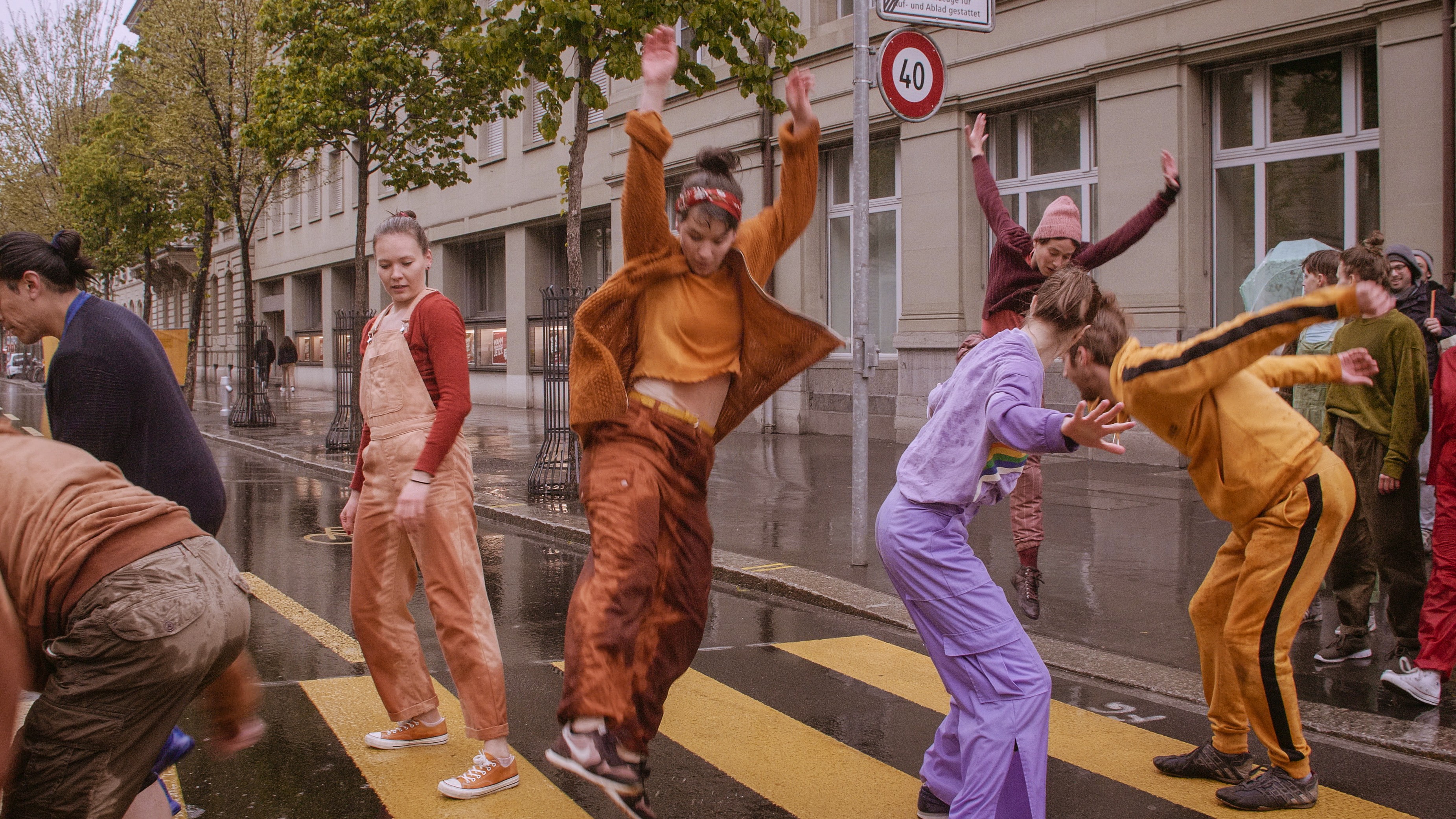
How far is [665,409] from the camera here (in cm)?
326

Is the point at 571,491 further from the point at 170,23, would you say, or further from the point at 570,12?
the point at 170,23

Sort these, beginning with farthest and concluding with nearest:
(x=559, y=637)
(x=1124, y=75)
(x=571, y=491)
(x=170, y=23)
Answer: (x=170, y=23) → (x=1124, y=75) → (x=571, y=491) → (x=559, y=637)

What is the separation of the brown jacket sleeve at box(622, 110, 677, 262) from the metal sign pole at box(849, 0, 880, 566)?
448 cm

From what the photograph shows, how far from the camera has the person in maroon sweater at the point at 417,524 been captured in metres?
3.94

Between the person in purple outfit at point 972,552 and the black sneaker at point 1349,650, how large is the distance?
290 centimetres

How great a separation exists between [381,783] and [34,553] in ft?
6.13

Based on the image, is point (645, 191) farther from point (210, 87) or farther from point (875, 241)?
point (210, 87)

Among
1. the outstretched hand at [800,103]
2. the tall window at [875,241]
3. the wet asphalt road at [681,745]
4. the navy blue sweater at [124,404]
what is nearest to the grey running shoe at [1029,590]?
the wet asphalt road at [681,745]

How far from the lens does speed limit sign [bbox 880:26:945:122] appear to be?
Result: 7613 millimetres

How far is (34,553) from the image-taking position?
2.33m

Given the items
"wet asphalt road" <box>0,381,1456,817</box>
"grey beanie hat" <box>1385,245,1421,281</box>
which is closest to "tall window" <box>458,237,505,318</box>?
"wet asphalt road" <box>0,381,1456,817</box>

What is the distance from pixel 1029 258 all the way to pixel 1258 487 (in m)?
2.58

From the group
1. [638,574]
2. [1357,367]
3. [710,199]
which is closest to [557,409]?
[710,199]

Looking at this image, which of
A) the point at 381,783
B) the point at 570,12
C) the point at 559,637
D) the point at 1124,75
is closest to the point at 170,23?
the point at 570,12
